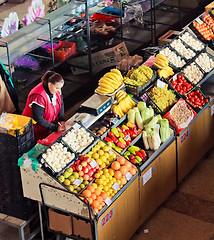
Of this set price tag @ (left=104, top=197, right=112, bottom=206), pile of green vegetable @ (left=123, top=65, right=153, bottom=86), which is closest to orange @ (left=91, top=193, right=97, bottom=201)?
price tag @ (left=104, top=197, right=112, bottom=206)

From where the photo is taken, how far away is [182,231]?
22.1 ft

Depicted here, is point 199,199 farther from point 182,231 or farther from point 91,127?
point 91,127

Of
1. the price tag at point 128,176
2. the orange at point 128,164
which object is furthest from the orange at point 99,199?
the orange at point 128,164

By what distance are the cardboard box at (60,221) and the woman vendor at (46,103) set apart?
102 centimetres

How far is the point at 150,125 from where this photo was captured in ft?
22.3

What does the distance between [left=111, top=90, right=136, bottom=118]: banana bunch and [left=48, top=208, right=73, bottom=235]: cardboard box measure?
1583 mm

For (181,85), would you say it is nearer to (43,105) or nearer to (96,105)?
(96,105)

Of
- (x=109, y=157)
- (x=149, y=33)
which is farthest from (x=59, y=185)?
(x=149, y=33)

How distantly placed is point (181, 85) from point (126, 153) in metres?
1.74

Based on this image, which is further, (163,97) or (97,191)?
(163,97)

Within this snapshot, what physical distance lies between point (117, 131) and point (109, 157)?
0.45 metres

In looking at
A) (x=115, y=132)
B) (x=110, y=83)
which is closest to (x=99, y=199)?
(x=115, y=132)

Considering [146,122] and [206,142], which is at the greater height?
[146,122]

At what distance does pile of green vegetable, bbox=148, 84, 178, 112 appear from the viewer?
23.7 ft
